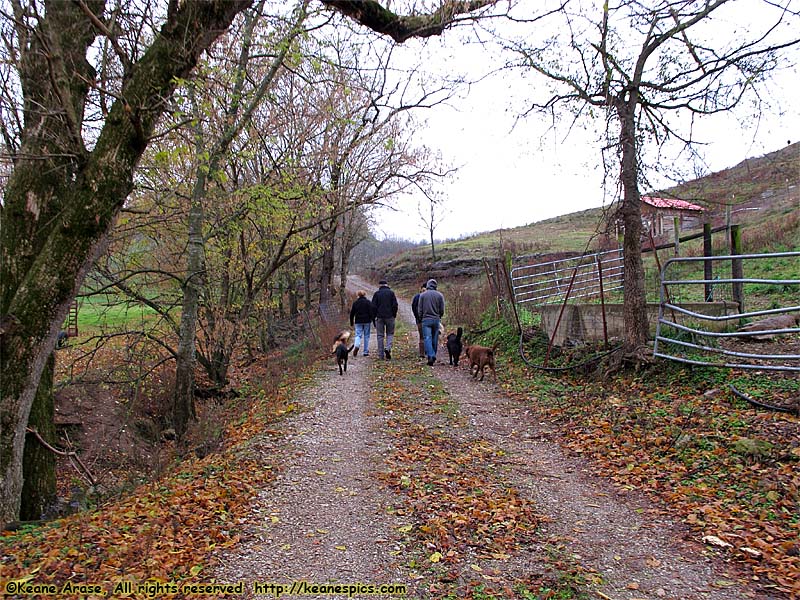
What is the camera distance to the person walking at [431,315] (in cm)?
1303

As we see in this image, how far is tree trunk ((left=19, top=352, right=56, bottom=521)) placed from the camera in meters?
7.00

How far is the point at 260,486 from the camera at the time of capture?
19.1ft

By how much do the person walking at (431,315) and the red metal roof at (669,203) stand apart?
202 inches

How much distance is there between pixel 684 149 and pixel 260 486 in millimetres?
8421

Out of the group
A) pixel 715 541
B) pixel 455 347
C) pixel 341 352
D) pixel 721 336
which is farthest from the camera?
pixel 455 347

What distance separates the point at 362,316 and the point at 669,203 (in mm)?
7888

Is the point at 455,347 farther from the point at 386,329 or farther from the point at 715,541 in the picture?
the point at 715,541

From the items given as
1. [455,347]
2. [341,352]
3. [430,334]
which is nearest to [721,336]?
[455,347]

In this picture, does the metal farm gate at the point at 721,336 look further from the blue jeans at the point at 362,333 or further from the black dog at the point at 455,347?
the blue jeans at the point at 362,333

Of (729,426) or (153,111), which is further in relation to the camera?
(729,426)

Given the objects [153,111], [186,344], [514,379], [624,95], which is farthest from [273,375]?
[624,95]

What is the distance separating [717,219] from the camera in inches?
578

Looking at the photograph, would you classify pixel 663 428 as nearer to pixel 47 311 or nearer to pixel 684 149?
pixel 684 149

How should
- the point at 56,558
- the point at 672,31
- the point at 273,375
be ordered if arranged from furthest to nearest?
the point at 273,375 < the point at 672,31 < the point at 56,558
